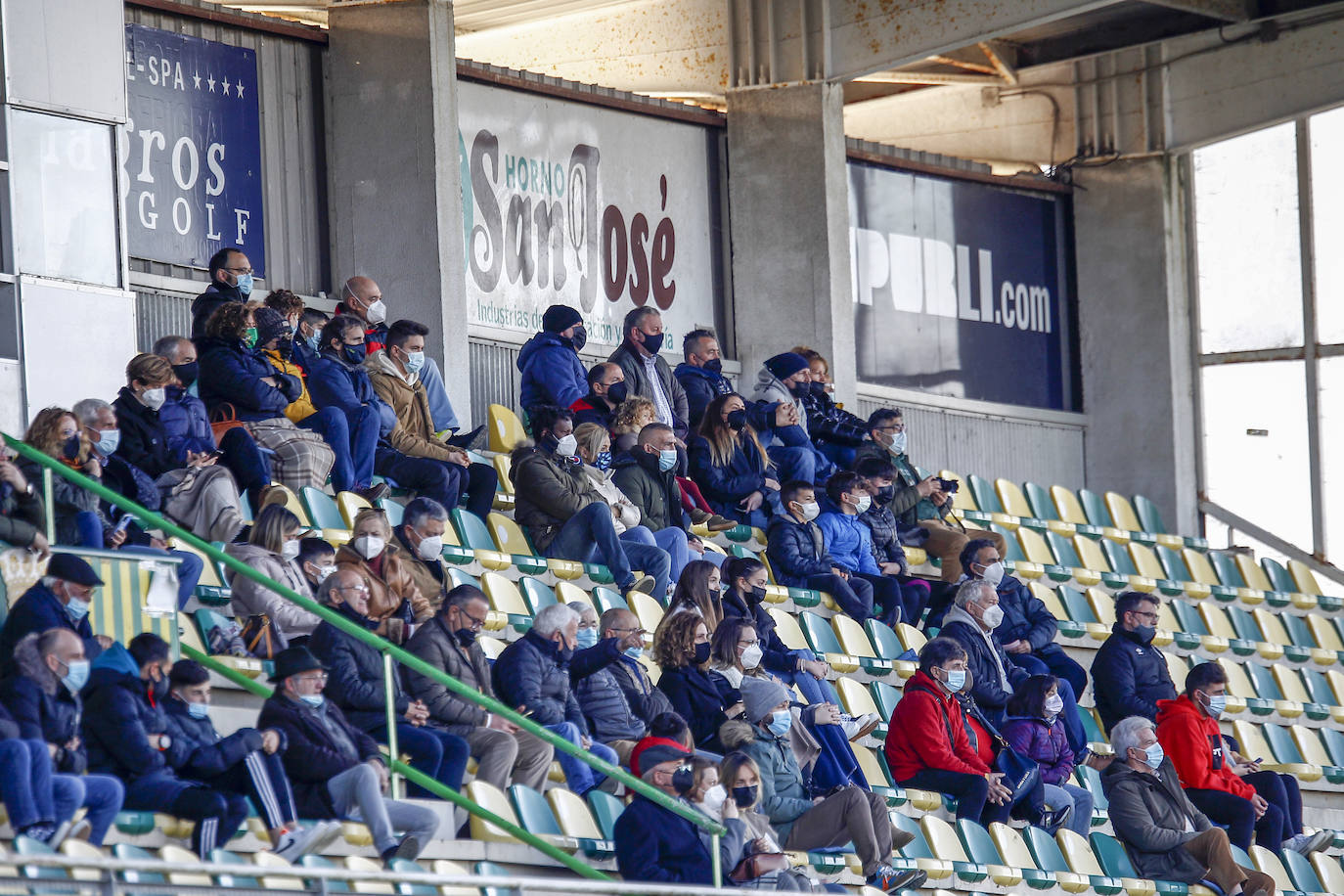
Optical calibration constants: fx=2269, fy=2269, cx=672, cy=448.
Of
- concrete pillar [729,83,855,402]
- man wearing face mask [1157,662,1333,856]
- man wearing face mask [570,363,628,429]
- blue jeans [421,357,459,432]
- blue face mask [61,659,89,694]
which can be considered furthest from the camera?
concrete pillar [729,83,855,402]

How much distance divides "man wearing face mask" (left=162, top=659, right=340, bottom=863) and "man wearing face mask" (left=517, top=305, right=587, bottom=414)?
4.61 m

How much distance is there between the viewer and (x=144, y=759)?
275 inches

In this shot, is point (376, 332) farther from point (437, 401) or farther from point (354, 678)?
point (354, 678)

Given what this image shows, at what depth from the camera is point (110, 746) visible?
6984 mm

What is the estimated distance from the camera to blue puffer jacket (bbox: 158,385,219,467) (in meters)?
9.13

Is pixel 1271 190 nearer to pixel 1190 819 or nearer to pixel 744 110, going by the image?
pixel 744 110

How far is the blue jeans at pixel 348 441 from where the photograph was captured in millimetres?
10203

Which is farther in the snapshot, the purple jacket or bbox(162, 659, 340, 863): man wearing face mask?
the purple jacket

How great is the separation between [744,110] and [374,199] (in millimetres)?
3404

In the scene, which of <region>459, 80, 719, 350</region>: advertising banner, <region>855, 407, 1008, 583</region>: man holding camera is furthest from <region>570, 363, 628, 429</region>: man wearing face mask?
<region>459, 80, 719, 350</region>: advertising banner

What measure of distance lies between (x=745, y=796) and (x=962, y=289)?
942 cm

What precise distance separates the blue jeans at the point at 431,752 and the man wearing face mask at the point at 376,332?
354 centimetres

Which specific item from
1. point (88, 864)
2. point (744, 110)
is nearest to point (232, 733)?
point (88, 864)

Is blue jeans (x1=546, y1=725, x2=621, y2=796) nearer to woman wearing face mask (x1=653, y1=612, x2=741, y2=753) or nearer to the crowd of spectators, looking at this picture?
the crowd of spectators
